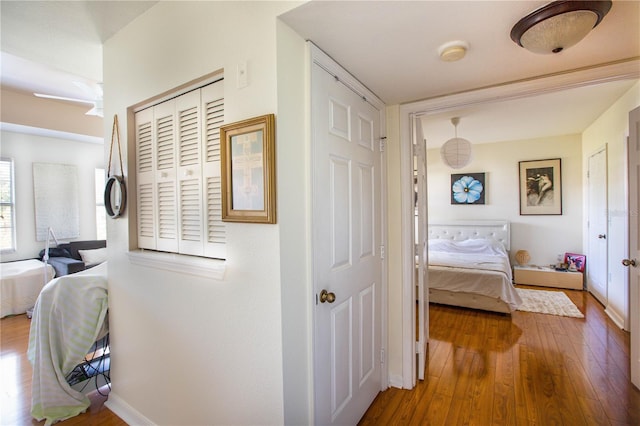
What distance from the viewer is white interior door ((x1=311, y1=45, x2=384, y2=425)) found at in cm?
146

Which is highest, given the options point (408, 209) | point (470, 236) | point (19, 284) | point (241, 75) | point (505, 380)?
point (241, 75)

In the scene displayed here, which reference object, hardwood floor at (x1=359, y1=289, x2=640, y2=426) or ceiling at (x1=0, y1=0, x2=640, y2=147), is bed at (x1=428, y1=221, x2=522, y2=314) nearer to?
hardwood floor at (x1=359, y1=289, x2=640, y2=426)

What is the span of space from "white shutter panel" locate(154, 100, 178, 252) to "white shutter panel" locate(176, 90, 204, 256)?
5cm

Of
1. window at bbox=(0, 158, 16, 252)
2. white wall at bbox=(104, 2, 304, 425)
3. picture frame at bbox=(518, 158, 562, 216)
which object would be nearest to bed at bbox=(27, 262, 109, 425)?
white wall at bbox=(104, 2, 304, 425)

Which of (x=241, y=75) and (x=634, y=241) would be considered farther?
(x=634, y=241)

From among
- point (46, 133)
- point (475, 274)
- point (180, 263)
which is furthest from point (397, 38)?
point (46, 133)

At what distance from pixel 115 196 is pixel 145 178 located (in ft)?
1.02

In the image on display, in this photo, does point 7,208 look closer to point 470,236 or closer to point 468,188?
point 470,236

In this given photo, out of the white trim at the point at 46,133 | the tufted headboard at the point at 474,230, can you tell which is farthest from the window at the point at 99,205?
the tufted headboard at the point at 474,230

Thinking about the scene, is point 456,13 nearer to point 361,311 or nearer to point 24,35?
point 361,311

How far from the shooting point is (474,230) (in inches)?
215

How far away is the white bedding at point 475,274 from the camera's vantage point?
3.59 meters

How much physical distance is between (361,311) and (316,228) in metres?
0.77

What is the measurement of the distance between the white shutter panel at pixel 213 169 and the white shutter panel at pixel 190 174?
52 mm
